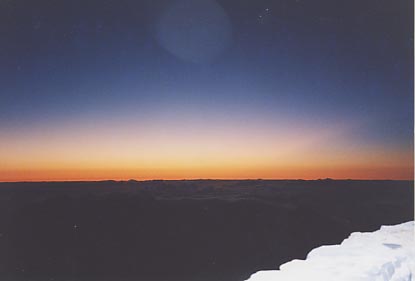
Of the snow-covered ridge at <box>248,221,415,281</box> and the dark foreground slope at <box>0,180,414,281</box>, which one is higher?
the snow-covered ridge at <box>248,221,415,281</box>

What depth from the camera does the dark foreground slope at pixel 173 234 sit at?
881 inches

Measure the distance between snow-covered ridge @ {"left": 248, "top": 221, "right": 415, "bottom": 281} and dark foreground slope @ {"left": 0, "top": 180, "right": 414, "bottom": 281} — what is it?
53.3 ft

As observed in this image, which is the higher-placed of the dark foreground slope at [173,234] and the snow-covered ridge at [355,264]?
the snow-covered ridge at [355,264]

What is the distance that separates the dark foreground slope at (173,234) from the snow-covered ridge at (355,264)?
16.2m

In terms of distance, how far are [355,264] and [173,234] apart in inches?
1077

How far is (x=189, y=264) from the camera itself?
73.4 feet

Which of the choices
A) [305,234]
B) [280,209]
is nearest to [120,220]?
[280,209]

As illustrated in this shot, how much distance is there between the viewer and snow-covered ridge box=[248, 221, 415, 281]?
1.88 metres

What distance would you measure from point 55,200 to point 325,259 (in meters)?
46.5

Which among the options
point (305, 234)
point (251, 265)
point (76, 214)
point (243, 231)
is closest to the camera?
point (251, 265)

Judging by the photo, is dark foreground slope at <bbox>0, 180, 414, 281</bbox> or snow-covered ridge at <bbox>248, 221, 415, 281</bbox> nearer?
snow-covered ridge at <bbox>248, 221, 415, 281</bbox>

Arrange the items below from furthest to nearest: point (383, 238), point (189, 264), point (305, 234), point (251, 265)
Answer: point (305, 234), point (189, 264), point (251, 265), point (383, 238)

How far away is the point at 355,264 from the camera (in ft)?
6.70

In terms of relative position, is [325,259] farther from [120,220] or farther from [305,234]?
[120,220]
